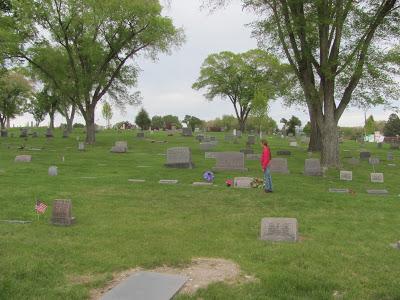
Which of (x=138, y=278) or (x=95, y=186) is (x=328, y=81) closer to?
(x=95, y=186)

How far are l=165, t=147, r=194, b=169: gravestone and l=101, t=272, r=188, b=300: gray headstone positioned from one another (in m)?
14.0

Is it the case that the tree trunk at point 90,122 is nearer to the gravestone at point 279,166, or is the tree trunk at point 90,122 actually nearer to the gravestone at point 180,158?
the gravestone at point 180,158

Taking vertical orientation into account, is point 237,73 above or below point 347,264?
above

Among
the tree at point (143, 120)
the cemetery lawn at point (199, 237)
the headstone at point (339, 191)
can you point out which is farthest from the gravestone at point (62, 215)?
the tree at point (143, 120)

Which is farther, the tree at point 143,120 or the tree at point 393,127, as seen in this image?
the tree at point 393,127

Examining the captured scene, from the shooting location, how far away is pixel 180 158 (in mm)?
20375

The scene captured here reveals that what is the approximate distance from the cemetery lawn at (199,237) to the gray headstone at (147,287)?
25 cm

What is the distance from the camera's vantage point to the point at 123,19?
33.2 meters

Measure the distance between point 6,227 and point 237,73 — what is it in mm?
56263

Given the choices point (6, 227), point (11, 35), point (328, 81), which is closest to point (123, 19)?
point (11, 35)

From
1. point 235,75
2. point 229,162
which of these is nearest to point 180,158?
point 229,162

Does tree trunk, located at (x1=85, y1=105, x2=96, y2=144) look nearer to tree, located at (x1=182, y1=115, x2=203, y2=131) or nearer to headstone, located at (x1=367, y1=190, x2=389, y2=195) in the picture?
headstone, located at (x1=367, y1=190, x2=389, y2=195)

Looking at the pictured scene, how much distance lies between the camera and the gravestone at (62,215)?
29.8ft

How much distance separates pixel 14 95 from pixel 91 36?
30705 millimetres
